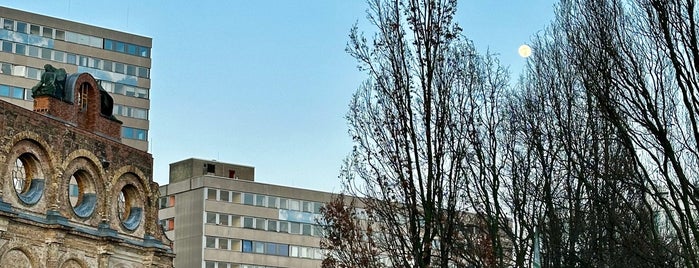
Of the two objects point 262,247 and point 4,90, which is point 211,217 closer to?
point 262,247

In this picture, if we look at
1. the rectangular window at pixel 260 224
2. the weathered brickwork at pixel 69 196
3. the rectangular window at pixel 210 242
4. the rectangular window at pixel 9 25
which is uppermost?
the rectangular window at pixel 9 25

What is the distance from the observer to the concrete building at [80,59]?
81.8 meters

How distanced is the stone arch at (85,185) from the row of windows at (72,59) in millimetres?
46614

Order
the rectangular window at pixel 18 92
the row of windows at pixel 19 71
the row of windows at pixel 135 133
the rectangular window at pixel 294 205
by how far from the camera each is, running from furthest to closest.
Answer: the row of windows at pixel 135 133
the rectangular window at pixel 294 205
the row of windows at pixel 19 71
the rectangular window at pixel 18 92

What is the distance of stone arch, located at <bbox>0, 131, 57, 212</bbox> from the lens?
112ft

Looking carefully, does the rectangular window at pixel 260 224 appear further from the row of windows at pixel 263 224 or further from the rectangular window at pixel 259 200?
the rectangular window at pixel 259 200

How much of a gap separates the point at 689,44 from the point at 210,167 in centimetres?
6612

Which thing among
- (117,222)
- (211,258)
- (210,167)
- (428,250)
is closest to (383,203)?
(428,250)

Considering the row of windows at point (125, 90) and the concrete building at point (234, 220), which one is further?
the row of windows at point (125, 90)

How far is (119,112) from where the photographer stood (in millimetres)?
86438

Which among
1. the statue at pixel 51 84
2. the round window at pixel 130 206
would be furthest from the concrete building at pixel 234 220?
the statue at pixel 51 84

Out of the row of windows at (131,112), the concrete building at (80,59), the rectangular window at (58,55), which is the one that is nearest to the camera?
the concrete building at (80,59)

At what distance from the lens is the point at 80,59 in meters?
85.8

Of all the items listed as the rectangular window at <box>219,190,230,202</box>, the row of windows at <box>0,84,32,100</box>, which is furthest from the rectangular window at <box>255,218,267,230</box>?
the row of windows at <box>0,84,32,100</box>
